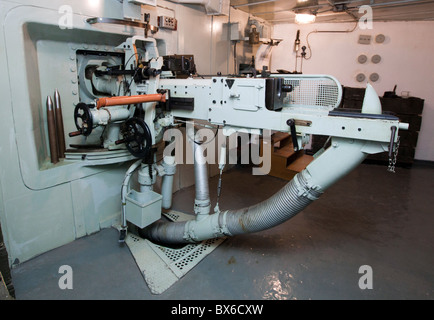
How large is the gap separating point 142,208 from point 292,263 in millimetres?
1102

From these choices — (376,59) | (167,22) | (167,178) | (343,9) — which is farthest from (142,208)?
(376,59)

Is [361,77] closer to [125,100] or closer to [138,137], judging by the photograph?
[138,137]

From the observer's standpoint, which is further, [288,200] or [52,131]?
[52,131]

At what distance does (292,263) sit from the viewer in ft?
6.78

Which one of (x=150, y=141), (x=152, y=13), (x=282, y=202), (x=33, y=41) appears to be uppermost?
(x=152, y=13)

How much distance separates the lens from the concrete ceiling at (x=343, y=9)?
331cm

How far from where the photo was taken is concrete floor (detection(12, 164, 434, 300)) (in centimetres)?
178

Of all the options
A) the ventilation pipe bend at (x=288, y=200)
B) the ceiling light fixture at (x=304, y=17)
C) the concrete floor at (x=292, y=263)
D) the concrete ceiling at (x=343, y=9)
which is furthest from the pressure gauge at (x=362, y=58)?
the ventilation pipe bend at (x=288, y=200)

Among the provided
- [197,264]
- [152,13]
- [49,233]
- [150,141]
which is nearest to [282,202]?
[197,264]

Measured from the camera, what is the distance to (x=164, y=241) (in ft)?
7.34

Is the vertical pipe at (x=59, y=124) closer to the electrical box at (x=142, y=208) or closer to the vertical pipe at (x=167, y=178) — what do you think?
the electrical box at (x=142, y=208)

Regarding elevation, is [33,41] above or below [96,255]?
above

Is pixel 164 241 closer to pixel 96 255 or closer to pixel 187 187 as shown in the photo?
pixel 96 255

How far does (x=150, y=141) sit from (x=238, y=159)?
2386 millimetres
